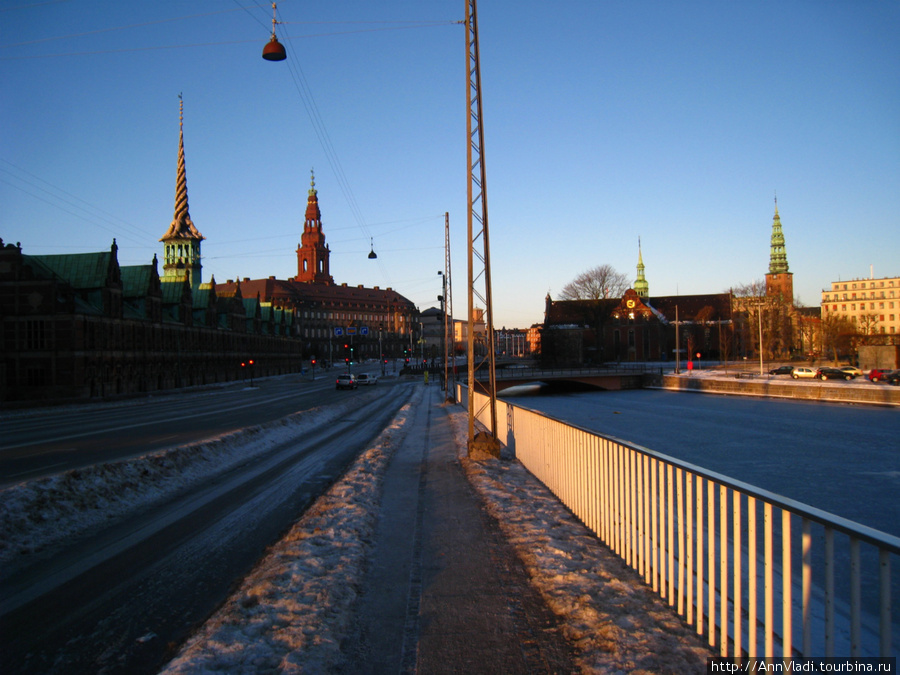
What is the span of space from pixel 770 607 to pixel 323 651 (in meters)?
3.29

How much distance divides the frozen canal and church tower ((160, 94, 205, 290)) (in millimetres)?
63520

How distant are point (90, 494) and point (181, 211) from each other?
278ft

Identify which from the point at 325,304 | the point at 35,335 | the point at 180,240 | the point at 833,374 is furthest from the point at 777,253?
the point at 35,335

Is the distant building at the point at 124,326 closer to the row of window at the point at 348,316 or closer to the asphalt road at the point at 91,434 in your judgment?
the asphalt road at the point at 91,434

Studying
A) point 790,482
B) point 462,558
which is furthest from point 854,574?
point 790,482

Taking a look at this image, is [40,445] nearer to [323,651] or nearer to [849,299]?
[323,651]

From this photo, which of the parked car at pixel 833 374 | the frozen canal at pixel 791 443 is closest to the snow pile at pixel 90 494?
the frozen canal at pixel 791 443

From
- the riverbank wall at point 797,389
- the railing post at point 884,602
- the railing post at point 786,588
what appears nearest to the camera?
the railing post at point 884,602

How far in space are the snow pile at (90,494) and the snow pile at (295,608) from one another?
135 inches

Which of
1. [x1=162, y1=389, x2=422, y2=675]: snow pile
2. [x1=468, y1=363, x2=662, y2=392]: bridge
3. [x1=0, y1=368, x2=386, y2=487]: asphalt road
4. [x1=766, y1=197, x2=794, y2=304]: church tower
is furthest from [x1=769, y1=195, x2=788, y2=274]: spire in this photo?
[x1=162, y1=389, x2=422, y2=675]: snow pile

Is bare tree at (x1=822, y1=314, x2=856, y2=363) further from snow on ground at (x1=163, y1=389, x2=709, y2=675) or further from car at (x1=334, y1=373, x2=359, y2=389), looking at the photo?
snow on ground at (x1=163, y1=389, x2=709, y2=675)

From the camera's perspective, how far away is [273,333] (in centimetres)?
10175

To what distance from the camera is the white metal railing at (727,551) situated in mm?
3285

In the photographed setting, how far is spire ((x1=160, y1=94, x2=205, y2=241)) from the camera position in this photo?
3342 inches
